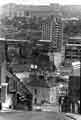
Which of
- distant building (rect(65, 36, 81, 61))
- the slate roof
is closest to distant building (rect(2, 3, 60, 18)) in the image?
distant building (rect(65, 36, 81, 61))

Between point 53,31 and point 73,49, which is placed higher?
point 53,31

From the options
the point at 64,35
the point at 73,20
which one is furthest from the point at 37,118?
the point at 73,20

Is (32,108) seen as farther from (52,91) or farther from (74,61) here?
(74,61)

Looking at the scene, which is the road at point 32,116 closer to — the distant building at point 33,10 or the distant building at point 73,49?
the distant building at point 73,49

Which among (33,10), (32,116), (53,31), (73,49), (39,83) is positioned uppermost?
(33,10)

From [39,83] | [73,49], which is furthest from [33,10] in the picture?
Result: [39,83]

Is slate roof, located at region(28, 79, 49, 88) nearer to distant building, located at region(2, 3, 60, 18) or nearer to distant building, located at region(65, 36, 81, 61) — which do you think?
distant building, located at region(65, 36, 81, 61)

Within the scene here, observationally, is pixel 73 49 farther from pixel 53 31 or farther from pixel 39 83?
pixel 39 83
